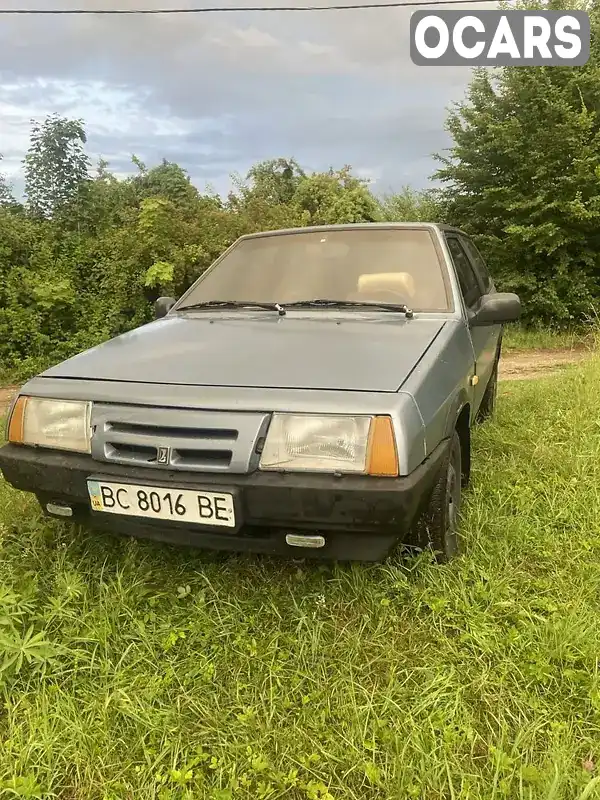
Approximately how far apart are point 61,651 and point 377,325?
1719mm

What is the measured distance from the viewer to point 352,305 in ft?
9.14

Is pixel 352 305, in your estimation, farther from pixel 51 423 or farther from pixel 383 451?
pixel 51 423

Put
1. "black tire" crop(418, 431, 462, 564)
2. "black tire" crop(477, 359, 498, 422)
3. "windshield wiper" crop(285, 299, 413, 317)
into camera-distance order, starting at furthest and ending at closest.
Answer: "black tire" crop(477, 359, 498, 422) → "windshield wiper" crop(285, 299, 413, 317) → "black tire" crop(418, 431, 462, 564)

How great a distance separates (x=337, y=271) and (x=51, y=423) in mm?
1559

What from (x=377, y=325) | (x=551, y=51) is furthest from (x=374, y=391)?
(x=551, y=51)

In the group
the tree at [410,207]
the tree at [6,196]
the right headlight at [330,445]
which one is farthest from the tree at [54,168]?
the right headlight at [330,445]

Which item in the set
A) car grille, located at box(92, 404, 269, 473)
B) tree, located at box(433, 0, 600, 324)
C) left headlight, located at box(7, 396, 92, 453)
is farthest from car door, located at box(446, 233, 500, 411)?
tree, located at box(433, 0, 600, 324)

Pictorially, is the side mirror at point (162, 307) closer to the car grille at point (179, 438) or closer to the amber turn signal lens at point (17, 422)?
the amber turn signal lens at point (17, 422)

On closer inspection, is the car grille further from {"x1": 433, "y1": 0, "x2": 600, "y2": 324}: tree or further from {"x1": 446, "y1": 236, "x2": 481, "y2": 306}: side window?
{"x1": 433, "y1": 0, "x2": 600, "y2": 324}: tree

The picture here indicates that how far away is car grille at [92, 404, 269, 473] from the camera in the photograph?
1831 millimetres

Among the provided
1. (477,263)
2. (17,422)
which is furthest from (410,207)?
(17,422)

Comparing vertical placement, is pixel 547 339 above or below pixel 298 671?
below

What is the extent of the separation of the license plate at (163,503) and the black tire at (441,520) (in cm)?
77

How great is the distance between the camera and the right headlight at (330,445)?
1.77 metres
